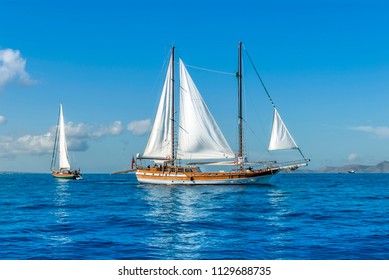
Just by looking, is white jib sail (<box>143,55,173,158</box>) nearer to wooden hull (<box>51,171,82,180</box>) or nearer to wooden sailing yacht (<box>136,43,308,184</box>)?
wooden sailing yacht (<box>136,43,308,184</box>)

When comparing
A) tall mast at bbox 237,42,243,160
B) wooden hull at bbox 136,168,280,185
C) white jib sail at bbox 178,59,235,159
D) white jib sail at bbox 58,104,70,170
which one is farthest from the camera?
white jib sail at bbox 58,104,70,170

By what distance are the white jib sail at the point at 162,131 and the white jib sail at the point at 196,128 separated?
9.48ft

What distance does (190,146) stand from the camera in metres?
76.1

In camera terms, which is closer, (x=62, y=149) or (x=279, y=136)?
(x=279, y=136)

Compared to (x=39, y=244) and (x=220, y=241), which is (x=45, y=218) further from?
(x=220, y=241)

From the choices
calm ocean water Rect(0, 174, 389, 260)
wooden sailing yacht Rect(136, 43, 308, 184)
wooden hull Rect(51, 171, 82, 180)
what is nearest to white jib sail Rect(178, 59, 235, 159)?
wooden sailing yacht Rect(136, 43, 308, 184)

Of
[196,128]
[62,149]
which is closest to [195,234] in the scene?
[196,128]

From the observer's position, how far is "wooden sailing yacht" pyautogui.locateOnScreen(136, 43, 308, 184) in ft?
243

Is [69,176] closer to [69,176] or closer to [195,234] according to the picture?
[69,176]

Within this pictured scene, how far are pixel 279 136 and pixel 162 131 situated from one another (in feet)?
67.0

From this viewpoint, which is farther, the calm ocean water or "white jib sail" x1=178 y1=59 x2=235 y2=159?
"white jib sail" x1=178 y1=59 x2=235 y2=159

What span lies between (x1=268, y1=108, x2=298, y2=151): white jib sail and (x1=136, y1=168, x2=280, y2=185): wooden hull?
234 inches
